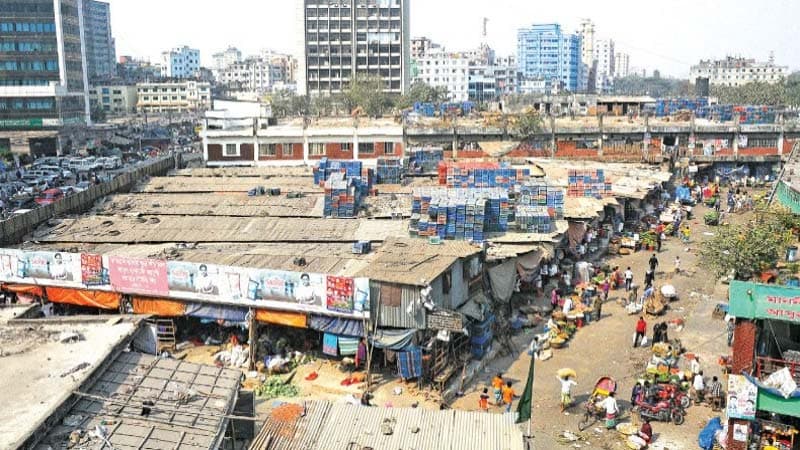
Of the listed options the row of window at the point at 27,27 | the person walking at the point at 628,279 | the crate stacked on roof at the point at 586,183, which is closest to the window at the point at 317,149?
the crate stacked on roof at the point at 586,183

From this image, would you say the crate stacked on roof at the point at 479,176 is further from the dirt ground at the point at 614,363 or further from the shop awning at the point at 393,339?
the shop awning at the point at 393,339

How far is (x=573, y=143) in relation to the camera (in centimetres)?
5281

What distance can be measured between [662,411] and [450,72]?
114934 mm

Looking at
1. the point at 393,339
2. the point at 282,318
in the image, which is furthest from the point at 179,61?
the point at 393,339

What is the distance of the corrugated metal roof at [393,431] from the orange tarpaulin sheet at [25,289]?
1189 centimetres

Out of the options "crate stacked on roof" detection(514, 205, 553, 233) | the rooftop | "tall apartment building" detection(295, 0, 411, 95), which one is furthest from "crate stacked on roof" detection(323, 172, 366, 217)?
"tall apartment building" detection(295, 0, 411, 95)

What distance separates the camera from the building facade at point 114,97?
10856 cm

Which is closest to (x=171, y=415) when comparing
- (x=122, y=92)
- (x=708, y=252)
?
(x=708, y=252)

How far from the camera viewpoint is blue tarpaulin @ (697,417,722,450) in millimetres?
14641

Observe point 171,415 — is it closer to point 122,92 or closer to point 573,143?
point 573,143

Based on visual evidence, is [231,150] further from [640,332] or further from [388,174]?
[640,332]

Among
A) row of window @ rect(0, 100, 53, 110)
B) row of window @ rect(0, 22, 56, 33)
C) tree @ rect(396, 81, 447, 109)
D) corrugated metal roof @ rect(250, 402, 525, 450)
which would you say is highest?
row of window @ rect(0, 22, 56, 33)

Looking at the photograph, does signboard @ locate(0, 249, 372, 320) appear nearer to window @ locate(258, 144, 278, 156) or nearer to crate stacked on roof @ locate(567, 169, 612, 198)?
crate stacked on roof @ locate(567, 169, 612, 198)

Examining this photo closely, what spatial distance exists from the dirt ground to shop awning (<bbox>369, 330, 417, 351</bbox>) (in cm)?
177
